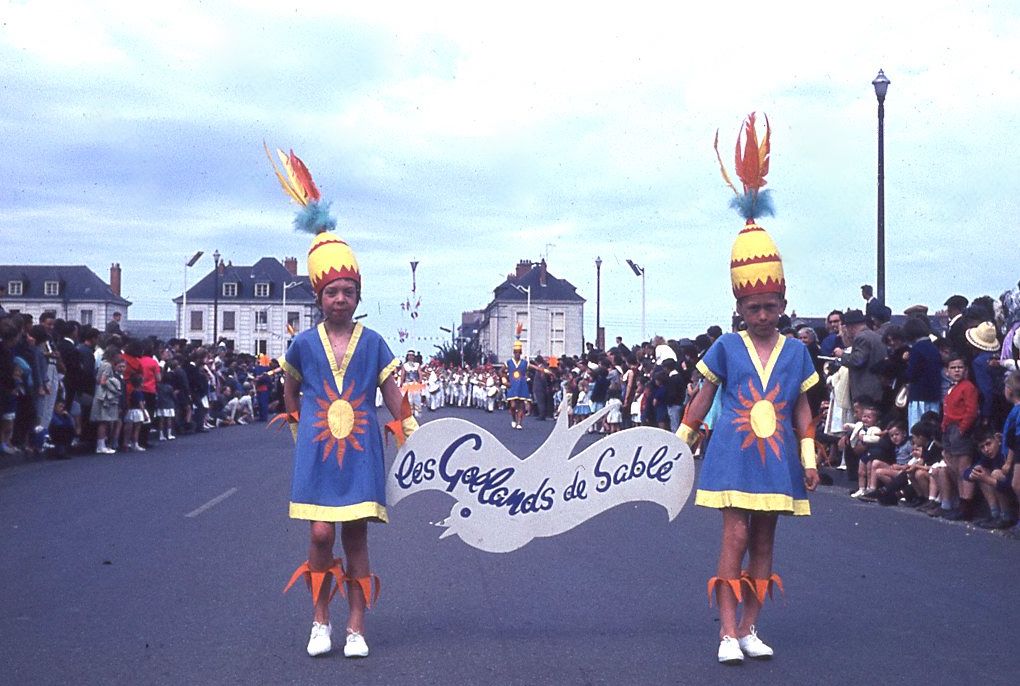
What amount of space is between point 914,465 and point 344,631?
8370 mm

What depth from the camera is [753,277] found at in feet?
21.1

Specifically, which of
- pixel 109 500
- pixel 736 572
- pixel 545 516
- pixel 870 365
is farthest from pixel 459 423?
pixel 870 365

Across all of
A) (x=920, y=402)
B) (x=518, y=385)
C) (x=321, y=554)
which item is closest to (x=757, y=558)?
(x=321, y=554)

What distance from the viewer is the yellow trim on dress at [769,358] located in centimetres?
636

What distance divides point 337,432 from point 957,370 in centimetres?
802

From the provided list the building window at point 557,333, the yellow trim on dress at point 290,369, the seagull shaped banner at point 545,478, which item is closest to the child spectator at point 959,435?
the seagull shaped banner at point 545,478

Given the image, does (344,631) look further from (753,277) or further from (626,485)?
(753,277)

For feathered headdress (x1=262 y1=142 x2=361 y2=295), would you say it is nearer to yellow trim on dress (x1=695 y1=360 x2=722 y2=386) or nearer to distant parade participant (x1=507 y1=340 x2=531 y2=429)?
yellow trim on dress (x1=695 y1=360 x2=722 y2=386)

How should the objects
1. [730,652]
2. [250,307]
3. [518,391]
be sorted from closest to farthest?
[730,652] < [518,391] < [250,307]

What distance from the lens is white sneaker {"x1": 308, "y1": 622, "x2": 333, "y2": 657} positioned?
615cm

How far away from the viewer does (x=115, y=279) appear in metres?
102

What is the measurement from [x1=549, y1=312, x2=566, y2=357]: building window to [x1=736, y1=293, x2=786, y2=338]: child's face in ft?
285

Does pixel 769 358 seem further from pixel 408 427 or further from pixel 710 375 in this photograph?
pixel 408 427

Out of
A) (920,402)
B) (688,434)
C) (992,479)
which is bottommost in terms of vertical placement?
(992,479)
